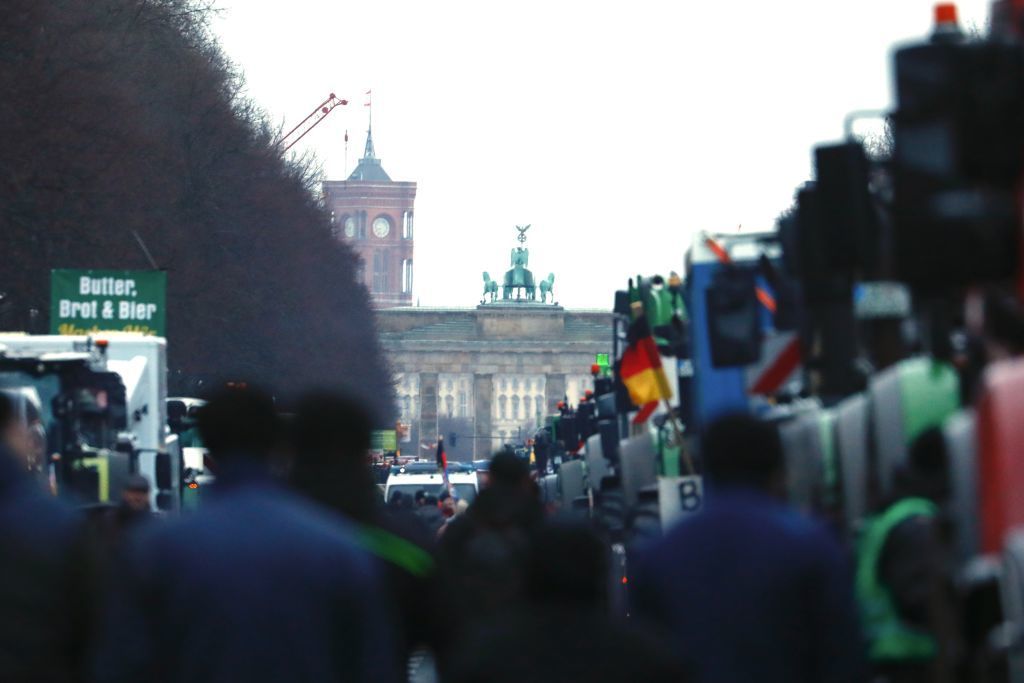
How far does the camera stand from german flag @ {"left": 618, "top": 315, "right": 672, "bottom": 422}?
21.9 meters

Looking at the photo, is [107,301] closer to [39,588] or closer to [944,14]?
[944,14]

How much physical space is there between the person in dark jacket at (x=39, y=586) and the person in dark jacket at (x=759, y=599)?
5.09 ft

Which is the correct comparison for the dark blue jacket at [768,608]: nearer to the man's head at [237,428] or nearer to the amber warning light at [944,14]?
the man's head at [237,428]

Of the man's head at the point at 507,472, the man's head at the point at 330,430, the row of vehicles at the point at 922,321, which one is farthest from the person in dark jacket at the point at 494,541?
the man's head at the point at 330,430

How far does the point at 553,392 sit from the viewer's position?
566 ft

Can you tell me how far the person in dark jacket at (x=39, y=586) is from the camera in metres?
6.76

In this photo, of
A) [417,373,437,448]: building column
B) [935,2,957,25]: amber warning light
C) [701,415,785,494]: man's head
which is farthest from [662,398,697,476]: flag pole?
[417,373,437,448]: building column

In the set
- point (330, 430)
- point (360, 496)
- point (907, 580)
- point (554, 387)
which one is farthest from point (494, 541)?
point (554, 387)

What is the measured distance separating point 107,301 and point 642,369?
591 inches

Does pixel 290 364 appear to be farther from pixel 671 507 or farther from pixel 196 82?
pixel 671 507

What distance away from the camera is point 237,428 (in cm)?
639

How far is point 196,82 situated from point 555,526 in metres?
55.3

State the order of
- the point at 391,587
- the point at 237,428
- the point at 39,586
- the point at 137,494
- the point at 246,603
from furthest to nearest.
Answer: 1. the point at 137,494
2. the point at 391,587
3. the point at 39,586
4. the point at 237,428
5. the point at 246,603

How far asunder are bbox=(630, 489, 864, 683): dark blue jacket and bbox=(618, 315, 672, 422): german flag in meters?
14.7
